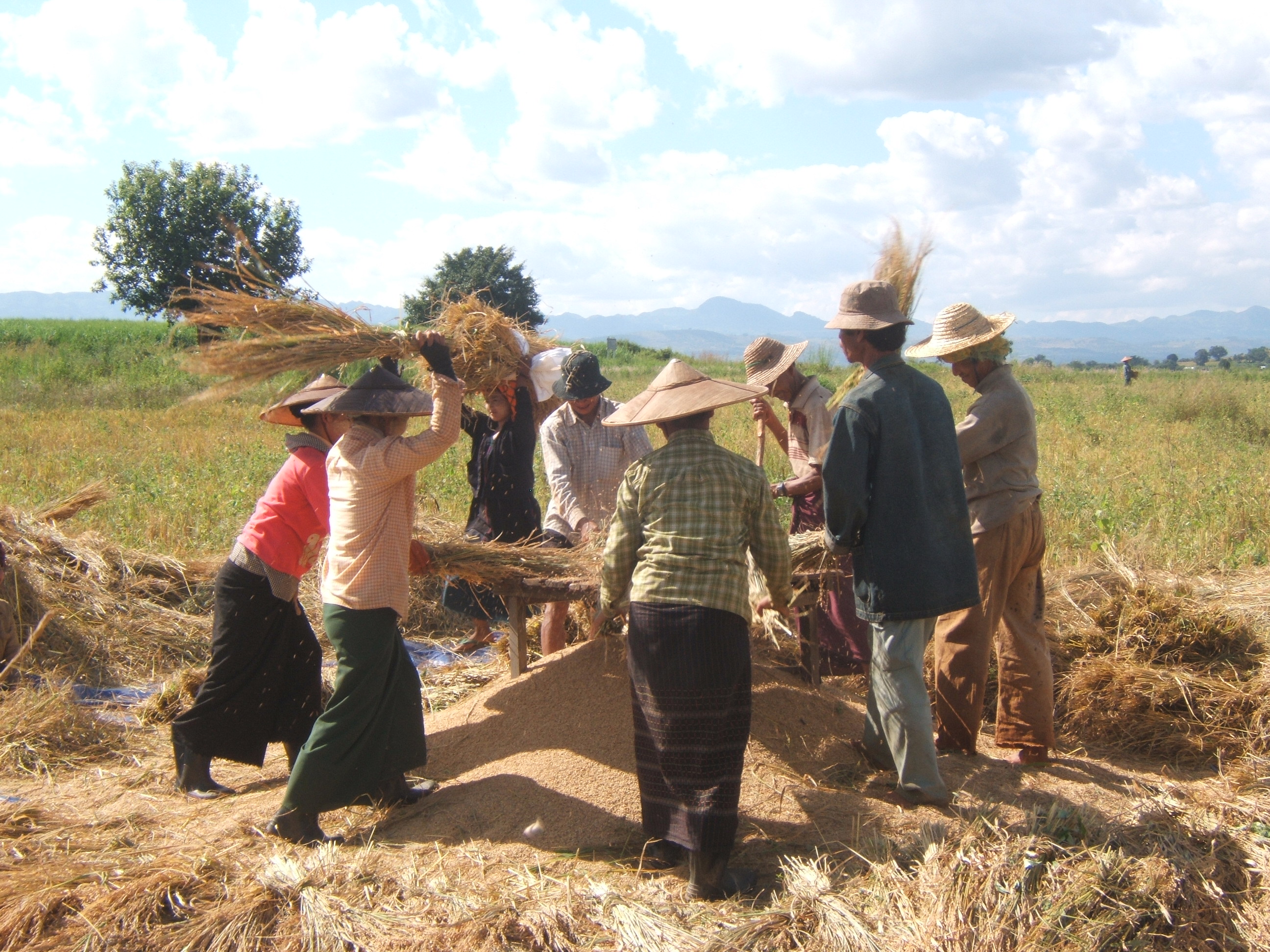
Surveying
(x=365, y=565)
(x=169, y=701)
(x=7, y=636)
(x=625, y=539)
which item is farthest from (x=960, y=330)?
(x=7, y=636)

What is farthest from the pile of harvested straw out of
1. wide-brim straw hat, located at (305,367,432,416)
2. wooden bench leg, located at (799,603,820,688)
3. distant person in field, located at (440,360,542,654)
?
wooden bench leg, located at (799,603,820,688)

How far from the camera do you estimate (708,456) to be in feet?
9.25

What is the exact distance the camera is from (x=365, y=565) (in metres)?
3.17

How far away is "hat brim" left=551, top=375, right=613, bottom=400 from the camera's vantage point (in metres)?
4.28

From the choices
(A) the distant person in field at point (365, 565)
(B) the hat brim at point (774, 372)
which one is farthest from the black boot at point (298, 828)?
(B) the hat brim at point (774, 372)

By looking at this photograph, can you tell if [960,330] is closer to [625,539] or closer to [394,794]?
[625,539]

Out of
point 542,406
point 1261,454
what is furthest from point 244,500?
point 1261,454

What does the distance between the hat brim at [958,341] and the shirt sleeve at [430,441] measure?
5.84ft

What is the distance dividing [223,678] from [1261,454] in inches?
440

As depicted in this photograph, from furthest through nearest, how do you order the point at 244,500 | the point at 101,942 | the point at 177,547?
the point at 244,500 < the point at 177,547 < the point at 101,942

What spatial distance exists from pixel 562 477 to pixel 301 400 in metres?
1.33

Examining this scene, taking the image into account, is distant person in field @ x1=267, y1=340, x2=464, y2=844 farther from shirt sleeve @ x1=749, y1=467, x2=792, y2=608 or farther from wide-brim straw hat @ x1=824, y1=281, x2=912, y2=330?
wide-brim straw hat @ x1=824, y1=281, x2=912, y2=330

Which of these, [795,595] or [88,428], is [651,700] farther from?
[88,428]

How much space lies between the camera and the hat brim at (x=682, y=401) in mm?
2826
